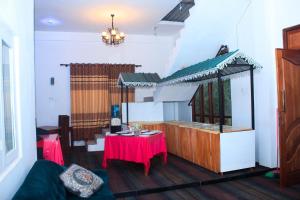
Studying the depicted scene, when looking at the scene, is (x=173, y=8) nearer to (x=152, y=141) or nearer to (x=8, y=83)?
(x=152, y=141)

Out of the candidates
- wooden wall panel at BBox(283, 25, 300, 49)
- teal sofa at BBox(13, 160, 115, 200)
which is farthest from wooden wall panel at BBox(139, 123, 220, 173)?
teal sofa at BBox(13, 160, 115, 200)

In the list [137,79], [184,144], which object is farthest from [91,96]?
[184,144]

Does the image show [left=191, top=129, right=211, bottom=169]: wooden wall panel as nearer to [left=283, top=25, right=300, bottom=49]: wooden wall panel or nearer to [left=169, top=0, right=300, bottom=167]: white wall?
[left=169, top=0, right=300, bottom=167]: white wall

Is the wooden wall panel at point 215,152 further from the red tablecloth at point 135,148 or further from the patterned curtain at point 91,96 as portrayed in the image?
the patterned curtain at point 91,96

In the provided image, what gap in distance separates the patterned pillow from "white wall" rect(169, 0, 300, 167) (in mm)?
3434

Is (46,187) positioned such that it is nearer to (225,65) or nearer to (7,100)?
(7,100)

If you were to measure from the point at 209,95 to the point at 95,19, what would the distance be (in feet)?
11.8

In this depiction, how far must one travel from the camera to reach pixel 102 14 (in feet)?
20.2

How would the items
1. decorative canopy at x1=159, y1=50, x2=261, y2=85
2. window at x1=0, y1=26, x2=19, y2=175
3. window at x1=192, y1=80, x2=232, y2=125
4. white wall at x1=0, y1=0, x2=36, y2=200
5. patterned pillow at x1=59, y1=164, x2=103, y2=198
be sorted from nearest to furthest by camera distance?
window at x1=0, y1=26, x2=19, y2=175 → white wall at x1=0, y1=0, x2=36, y2=200 → patterned pillow at x1=59, y1=164, x2=103, y2=198 → decorative canopy at x1=159, y1=50, x2=261, y2=85 → window at x1=192, y1=80, x2=232, y2=125

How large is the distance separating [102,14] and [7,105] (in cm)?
426

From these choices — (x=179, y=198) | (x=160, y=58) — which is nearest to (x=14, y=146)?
(x=179, y=198)

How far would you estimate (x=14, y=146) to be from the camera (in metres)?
2.59

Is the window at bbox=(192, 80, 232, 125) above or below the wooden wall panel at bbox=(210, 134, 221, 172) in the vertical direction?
above

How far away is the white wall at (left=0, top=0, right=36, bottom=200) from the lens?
232 centimetres
